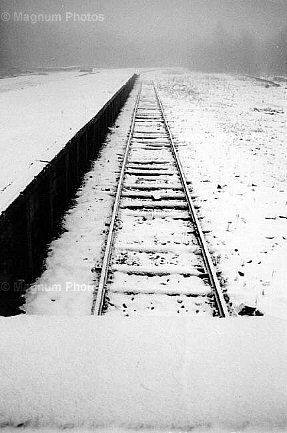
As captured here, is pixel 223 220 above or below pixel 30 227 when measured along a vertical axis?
below

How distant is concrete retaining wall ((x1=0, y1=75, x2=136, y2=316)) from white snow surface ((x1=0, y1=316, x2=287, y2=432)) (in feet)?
5.55

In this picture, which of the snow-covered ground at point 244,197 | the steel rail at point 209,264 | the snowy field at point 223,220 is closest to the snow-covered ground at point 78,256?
the snowy field at point 223,220

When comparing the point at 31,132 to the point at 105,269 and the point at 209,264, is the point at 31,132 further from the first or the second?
the point at 209,264

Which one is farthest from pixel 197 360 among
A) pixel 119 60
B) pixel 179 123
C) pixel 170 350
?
pixel 119 60

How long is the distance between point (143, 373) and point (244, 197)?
288 inches

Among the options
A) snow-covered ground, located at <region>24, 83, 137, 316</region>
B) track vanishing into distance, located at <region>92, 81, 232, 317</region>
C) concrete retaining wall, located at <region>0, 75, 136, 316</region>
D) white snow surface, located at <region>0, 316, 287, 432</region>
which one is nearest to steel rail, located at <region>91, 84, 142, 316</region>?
track vanishing into distance, located at <region>92, 81, 232, 317</region>

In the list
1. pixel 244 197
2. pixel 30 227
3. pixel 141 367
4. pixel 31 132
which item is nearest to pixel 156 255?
pixel 30 227

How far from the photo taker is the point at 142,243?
682cm

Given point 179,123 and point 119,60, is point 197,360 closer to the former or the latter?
point 179,123

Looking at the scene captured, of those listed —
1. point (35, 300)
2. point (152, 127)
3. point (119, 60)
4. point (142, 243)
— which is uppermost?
point (119, 60)

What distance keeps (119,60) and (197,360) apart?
19752 centimetres

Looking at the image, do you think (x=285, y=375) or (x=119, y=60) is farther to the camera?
(x=119, y=60)

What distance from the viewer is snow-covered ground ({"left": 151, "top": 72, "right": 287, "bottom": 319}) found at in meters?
5.86

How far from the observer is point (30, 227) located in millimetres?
6141
